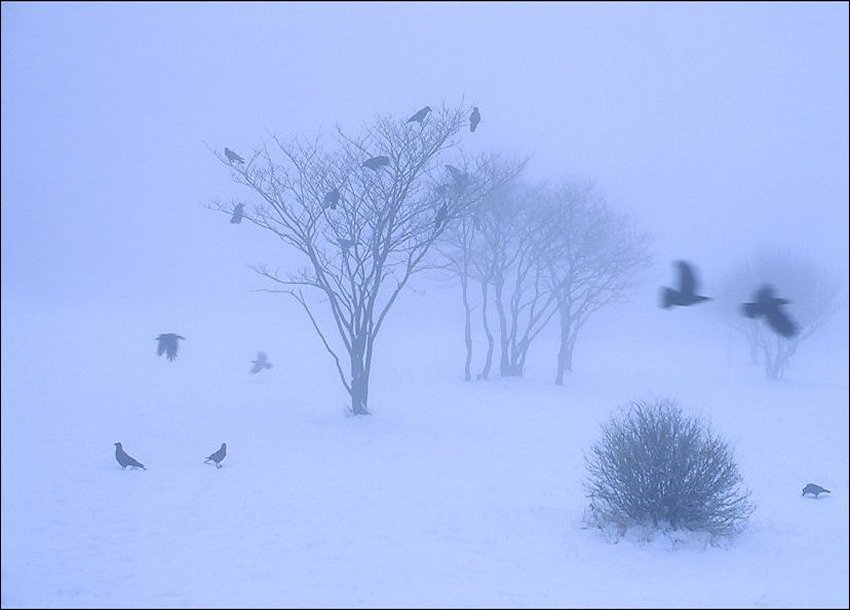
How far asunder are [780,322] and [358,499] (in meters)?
8.10

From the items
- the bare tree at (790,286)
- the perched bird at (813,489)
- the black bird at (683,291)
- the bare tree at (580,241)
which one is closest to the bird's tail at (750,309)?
the black bird at (683,291)

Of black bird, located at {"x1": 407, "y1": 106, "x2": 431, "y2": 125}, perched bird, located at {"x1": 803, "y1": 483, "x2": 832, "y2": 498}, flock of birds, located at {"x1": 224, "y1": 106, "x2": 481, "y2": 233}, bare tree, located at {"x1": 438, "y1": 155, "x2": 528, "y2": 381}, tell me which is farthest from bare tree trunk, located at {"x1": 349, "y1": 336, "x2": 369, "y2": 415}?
perched bird, located at {"x1": 803, "y1": 483, "x2": 832, "y2": 498}

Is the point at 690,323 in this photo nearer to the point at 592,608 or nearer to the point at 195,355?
the point at 195,355

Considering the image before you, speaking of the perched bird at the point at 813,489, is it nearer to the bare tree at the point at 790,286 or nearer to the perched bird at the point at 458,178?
the perched bird at the point at 458,178

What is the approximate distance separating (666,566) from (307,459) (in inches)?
327

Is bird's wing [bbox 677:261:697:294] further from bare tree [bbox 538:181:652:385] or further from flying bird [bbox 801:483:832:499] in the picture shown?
bare tree [bbox 538:181:652:385]

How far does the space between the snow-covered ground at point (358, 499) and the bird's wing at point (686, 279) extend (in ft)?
12.4

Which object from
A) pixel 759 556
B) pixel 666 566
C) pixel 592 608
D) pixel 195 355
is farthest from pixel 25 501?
pixel 195 355

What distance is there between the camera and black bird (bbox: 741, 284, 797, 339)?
551cm

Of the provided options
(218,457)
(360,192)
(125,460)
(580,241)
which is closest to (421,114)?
(360,192)

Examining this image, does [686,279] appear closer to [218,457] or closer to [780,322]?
[780,322]

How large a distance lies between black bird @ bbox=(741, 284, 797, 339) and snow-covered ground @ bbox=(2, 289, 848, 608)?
3618 millimetres

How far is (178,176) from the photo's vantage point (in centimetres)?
14000

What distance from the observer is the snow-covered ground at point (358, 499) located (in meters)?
7.83
